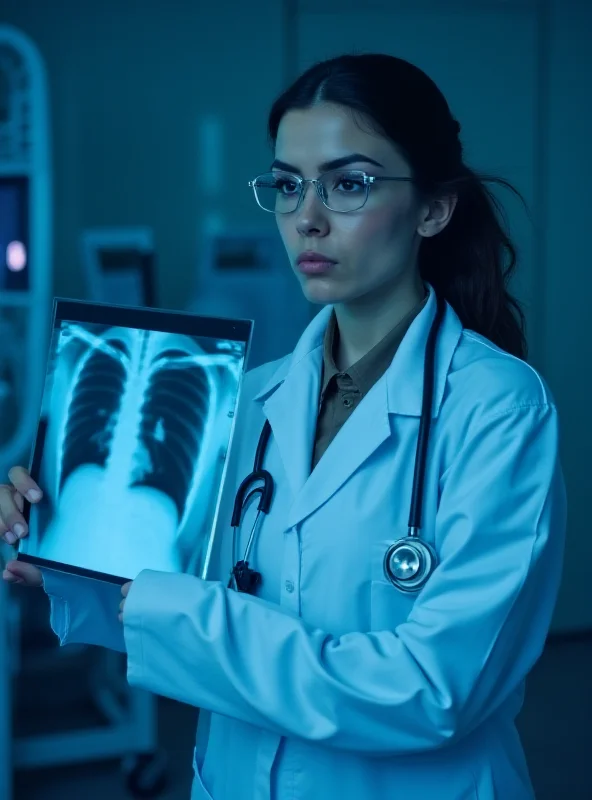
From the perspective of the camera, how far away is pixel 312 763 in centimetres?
100

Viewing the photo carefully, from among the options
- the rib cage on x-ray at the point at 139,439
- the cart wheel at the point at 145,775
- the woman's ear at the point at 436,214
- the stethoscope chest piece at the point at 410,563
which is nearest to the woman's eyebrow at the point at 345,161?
the woman's ear at the point at 436,214

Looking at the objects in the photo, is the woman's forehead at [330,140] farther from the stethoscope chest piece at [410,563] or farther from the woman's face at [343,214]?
the stethoscope chest piece at [410,563]

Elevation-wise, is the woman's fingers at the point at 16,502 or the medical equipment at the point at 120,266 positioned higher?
the medical equipment at the point at 120,266

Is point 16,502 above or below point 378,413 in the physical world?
below

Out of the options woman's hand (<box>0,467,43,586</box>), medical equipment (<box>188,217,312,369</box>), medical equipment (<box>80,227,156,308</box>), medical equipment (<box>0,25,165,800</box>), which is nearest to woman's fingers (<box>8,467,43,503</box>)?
woman's hand (<box>0,467,43,586</box>)

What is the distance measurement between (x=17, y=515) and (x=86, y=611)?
6.5 inches

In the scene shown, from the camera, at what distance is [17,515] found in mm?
1118

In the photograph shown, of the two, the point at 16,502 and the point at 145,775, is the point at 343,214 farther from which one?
the point at 145,775

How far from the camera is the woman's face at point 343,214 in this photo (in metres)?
1.00

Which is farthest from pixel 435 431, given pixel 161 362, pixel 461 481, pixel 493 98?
pixel 493 98

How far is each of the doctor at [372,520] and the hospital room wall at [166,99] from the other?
169cm

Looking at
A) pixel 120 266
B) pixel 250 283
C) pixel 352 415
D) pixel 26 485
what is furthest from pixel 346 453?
pixel 250 283

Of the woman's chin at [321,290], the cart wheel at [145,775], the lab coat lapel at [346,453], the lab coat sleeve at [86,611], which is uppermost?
the woman's chin at [321,290]

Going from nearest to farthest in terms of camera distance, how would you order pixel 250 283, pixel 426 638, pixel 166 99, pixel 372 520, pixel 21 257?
pixel 426 638, pixel 372 520, pixel 21 257, pixel 250 283, pixel 166 99
